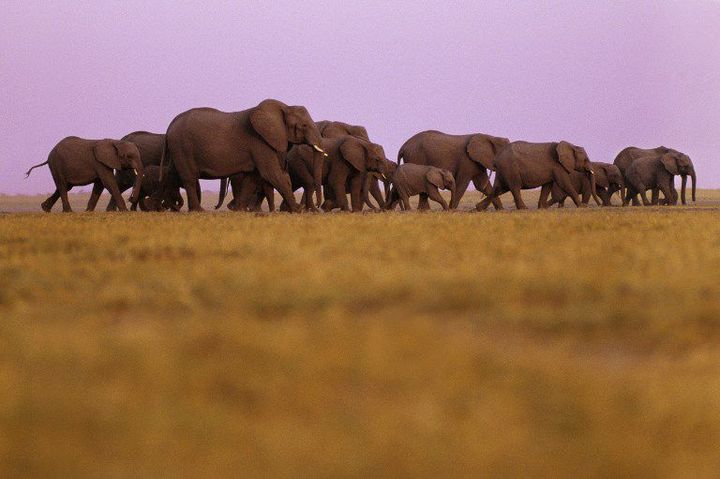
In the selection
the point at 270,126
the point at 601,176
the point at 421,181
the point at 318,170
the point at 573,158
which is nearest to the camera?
the point at 270,126

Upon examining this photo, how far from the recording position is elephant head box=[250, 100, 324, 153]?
14.7 metres

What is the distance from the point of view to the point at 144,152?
62.7 feet

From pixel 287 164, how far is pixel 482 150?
6.22 metres

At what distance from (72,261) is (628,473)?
406 cm

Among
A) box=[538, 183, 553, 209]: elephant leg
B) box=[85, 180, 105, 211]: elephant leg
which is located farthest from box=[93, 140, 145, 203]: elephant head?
box=[538, 183, 553, 209]: elephant leg

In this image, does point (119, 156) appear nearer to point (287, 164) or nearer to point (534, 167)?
point (287, 164)

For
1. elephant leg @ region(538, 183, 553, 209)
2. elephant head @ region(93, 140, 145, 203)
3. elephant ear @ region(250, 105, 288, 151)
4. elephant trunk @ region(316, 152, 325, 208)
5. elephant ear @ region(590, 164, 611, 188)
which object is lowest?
elephant leg @ region(538, 183, 553, 209)

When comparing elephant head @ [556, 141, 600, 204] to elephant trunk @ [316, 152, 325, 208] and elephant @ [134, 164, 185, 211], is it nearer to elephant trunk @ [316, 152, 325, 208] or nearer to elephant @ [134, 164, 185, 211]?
elephant trunk @ [316, 152, 325, 208]

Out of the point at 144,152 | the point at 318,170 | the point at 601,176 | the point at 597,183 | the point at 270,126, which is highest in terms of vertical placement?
the point at 270,126

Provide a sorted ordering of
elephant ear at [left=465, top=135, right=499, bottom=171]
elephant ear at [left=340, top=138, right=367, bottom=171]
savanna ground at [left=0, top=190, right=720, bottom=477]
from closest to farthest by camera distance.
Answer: savanna ground at [left=0, top=190, right=720, bottom=477], elephant ear at [left=340, top=138, right=367, bottom=171], elephant ear at [left=465, top=135, right=499, bottom=171]

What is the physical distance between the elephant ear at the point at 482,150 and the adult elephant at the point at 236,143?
7442mm

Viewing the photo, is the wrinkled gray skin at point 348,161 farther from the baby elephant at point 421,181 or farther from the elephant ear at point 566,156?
the elephant ear at point 566,156

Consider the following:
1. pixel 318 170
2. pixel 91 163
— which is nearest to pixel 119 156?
pixel 91 163

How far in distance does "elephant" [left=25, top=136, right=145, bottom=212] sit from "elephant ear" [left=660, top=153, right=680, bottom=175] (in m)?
15.9
